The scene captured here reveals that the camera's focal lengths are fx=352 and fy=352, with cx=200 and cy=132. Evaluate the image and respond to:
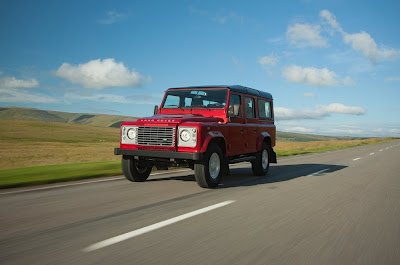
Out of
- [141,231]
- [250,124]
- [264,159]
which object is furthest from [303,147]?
[141,231]

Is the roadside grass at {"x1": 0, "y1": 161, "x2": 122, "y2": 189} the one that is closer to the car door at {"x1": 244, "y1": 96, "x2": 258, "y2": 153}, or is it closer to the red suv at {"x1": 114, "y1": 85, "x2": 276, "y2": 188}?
the red suv at {"x1": 114, "y1": 85, "x2": 276, "y2": 188}

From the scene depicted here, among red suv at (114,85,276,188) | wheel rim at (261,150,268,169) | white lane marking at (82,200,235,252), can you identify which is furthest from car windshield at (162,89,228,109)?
white lane marking at (82,200,235,252)

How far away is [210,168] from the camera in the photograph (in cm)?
755

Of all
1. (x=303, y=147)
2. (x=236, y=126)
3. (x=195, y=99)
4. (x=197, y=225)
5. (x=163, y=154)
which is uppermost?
(x=195, y=99)

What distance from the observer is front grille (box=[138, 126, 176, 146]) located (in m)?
7.27

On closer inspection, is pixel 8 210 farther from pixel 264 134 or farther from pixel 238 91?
pixel 264 134

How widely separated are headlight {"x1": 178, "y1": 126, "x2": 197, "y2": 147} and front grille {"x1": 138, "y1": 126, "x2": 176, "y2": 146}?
0.50 ft

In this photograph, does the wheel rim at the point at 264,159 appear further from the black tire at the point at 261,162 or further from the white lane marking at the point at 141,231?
Result: the white lane marking at the point at 141,231

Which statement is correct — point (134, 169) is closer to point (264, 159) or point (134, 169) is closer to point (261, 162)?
point (261, 162)

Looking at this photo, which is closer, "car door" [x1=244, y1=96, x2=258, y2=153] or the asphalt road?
the asphalt road

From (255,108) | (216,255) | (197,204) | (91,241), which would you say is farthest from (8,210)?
(255,108)

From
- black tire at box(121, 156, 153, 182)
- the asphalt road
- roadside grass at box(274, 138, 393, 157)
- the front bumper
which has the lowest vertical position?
roadside grass at box(274, 138, 393, 157)

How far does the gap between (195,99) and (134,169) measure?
230 cm

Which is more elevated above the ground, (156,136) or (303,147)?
(156,136)
